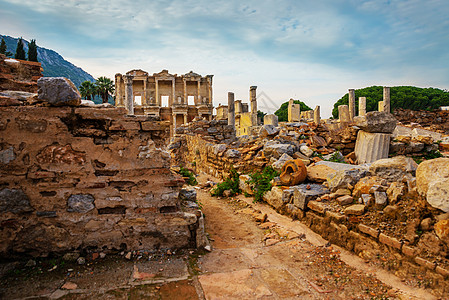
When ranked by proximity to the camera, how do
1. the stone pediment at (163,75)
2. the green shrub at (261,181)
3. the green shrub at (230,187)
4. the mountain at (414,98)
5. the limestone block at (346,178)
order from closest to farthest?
the limestone block at (346,178) → the green shrub at (261,181) → the green shrub at (230,187) → the mountain at (414,98) → the stone pediment at (163,75)

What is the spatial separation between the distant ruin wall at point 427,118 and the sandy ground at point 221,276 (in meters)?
24.5

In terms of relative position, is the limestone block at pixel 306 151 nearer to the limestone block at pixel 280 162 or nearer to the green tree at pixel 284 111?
the limestone block at pixel 280 162

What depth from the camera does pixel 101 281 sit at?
2.79 m

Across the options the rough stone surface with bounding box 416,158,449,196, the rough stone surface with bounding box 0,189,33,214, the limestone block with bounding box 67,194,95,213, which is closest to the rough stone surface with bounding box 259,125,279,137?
the rough stone surface with bounding box 416,158,449,196

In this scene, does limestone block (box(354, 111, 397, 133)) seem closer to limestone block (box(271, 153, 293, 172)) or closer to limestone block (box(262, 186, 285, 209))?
limestone block (box(271, 153, 293, 172))

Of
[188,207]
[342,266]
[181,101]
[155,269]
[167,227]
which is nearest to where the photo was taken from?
[155,269]

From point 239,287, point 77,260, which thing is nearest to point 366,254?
point 239,287

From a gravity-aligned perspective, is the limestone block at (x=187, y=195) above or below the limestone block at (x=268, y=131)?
below

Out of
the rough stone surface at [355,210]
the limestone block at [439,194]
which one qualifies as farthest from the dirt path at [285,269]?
the limestone block at [439,194]

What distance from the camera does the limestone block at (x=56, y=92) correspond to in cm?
316

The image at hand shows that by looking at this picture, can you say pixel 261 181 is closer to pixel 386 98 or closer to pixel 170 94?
pixel 386 98

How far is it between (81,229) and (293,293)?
2586 mm

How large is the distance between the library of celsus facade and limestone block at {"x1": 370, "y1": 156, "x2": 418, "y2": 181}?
1405 inches

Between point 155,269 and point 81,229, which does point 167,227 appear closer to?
point 155,269
